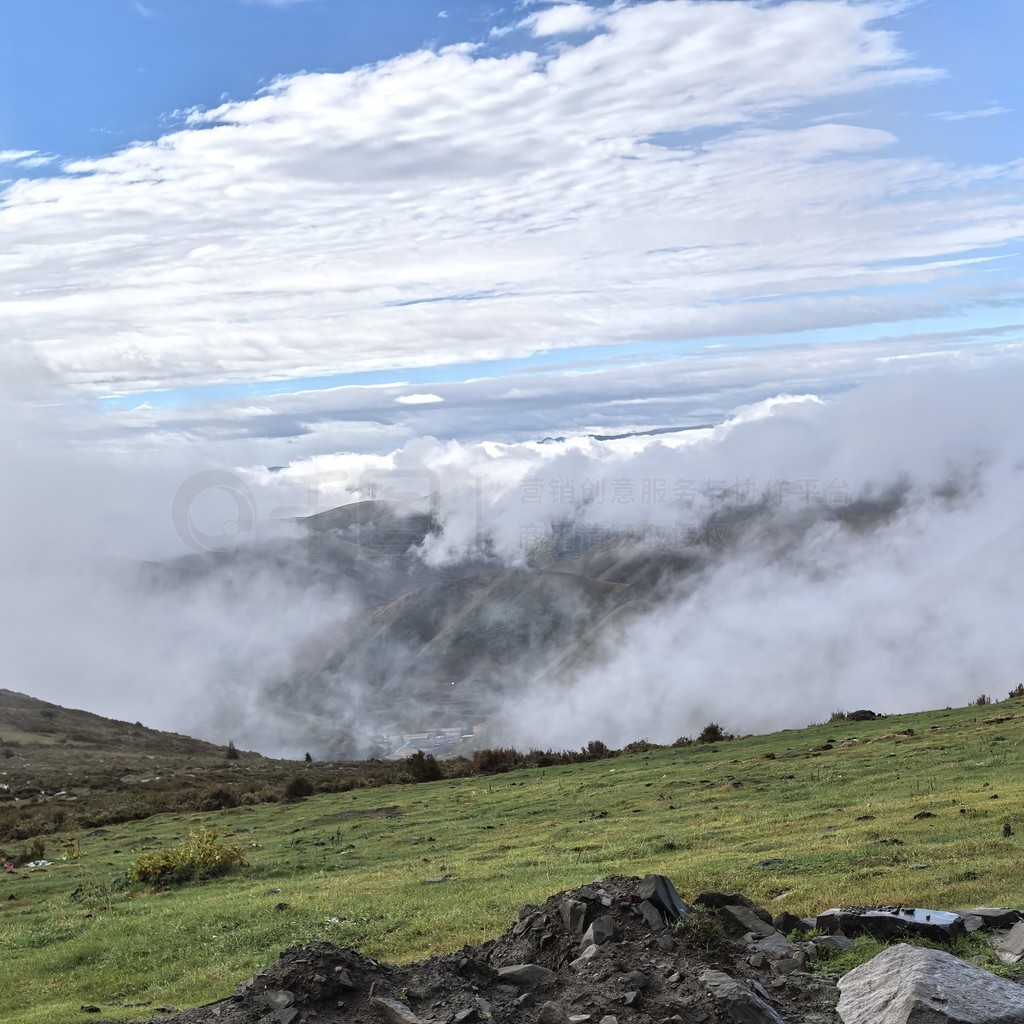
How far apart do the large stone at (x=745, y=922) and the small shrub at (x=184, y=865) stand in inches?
615

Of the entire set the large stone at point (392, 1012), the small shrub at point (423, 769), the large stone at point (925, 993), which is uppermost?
the small shrub at point (423, 769)

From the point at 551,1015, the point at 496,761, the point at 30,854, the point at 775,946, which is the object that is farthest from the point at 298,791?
the point at 551,1015

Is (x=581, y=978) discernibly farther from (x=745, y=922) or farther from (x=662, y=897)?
(x=745, y=922)

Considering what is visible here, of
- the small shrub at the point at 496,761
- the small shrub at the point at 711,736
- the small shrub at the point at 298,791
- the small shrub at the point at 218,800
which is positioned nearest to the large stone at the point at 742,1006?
the small shrub at the point at 298,791

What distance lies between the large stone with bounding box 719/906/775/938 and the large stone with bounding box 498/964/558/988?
96.3 inches

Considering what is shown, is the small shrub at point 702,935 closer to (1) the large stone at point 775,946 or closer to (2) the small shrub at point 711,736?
(1) the large stone at point 775,946

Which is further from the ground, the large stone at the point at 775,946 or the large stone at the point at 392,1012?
the large stone at the point at 775,946

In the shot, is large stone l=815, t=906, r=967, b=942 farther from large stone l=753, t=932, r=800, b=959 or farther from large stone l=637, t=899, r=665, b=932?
large stone l=637, t=899, r=665, b=932

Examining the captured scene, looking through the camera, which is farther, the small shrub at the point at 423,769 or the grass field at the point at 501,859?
the small shrub at the point at 423,769

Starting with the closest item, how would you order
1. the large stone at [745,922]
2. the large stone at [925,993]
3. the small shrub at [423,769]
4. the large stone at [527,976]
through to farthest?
the large stone at [925,993]
the large stone at [527,976]
the large stone at [745,922]
the small shrub at [423,769]

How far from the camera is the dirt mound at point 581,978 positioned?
984 cm

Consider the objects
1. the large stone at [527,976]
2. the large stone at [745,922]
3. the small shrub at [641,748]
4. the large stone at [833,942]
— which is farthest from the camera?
the small shrub at [641,748]

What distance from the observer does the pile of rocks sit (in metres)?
9.52

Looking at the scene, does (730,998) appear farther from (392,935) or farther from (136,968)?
(136,968)
